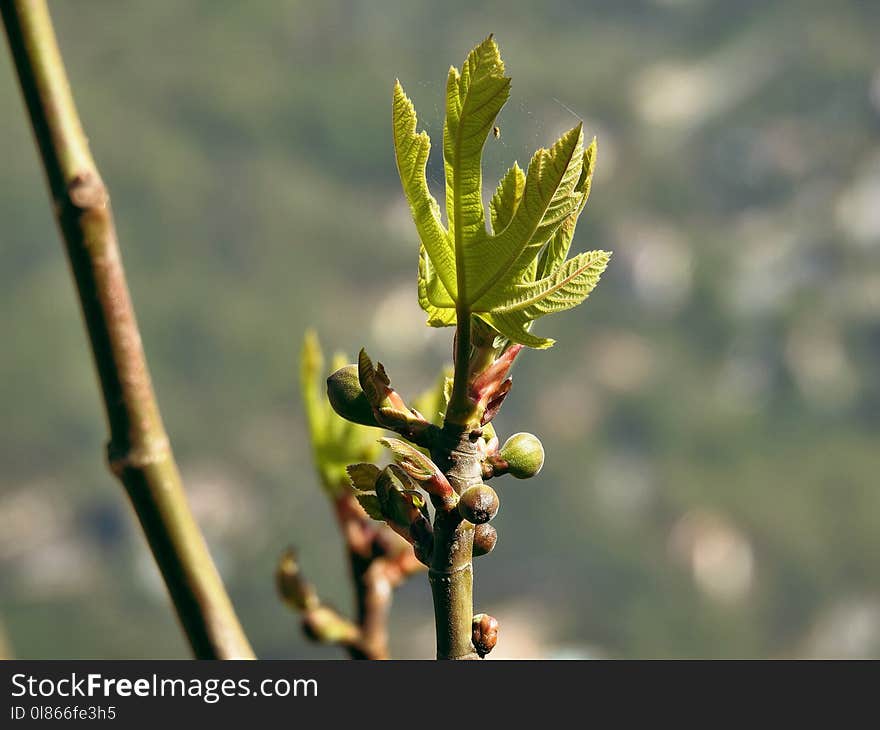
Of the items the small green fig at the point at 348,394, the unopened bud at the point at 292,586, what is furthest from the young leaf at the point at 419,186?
the unopened bud at the point at 292,586

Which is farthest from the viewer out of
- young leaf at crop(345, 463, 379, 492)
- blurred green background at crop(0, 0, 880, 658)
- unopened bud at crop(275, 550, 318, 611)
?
blurred green background at crop(0, 0, 880, 658)

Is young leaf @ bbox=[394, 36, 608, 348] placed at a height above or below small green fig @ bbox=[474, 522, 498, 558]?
above

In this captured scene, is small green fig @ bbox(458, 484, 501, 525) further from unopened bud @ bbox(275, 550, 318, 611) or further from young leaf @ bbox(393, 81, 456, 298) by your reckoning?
unopened bud @ bbox(275, 550, 318, 611)

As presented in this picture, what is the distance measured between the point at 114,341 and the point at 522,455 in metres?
0.50

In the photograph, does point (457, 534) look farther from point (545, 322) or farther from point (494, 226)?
point (545, 322)

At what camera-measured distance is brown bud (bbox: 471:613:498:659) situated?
48.5 inches

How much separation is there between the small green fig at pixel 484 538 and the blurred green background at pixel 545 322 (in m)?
68.2

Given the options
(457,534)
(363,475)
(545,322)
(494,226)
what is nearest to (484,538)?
(457,534)

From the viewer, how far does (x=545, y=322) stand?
75.5m

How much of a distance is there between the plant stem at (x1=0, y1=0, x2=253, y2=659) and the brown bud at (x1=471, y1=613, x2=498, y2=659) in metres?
0.44

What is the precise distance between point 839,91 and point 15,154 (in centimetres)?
8267

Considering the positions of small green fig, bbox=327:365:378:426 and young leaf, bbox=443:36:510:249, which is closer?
young leaf, bbox=443:36:510:249

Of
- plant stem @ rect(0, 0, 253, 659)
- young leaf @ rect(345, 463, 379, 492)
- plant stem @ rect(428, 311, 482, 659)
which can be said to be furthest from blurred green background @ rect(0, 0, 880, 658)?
plant stem @ rect(428, 311, 482, 659)

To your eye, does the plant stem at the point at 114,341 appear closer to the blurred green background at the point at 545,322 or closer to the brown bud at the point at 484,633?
the brown bud at the point at 484,633
